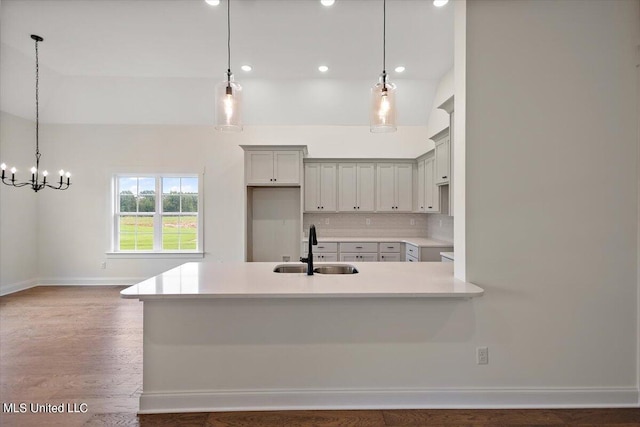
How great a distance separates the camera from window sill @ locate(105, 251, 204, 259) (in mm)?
5849

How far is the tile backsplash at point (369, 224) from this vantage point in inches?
235

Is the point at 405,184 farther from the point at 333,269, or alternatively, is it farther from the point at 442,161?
the point at 333,269

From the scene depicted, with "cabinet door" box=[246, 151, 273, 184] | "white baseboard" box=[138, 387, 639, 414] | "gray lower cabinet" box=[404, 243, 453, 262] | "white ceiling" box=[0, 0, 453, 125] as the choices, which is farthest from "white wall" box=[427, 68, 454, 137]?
"white baseboard" box=[138, 387, 639, 414]

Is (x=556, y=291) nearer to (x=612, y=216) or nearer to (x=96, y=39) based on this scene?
(x=612, y=216)

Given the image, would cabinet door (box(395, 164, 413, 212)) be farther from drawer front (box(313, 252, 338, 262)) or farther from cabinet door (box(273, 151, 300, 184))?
cabinet door (box(273, 151, 300, 184))

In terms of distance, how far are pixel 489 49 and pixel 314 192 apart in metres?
3.74

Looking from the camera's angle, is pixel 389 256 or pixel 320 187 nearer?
pixel 389 256

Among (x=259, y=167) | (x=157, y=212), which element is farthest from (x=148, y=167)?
(x=259, y=167)

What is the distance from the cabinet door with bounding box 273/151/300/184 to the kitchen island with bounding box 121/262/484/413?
3351mm

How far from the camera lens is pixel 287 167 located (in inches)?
214

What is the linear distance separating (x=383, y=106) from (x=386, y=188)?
3.25 metres

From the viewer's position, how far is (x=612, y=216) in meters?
2.27

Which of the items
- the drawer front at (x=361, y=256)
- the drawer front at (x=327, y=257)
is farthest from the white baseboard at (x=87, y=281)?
the drawer front at (x=361, y=256)

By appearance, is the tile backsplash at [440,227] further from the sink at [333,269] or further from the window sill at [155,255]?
the window sill at [155,255]
